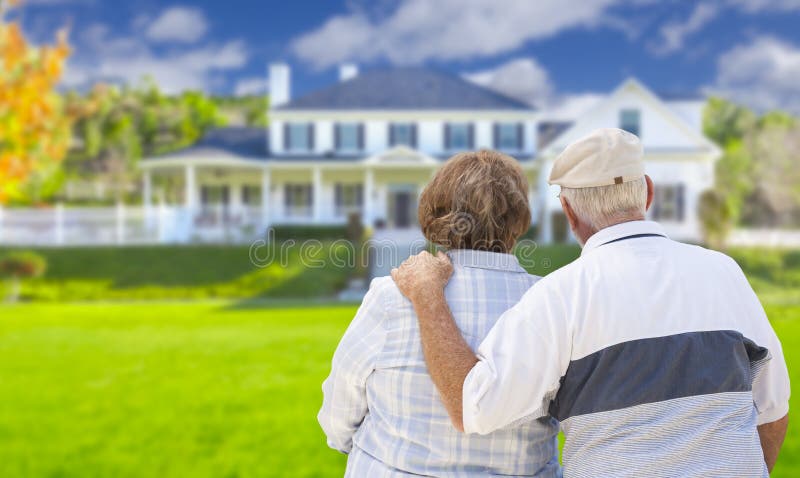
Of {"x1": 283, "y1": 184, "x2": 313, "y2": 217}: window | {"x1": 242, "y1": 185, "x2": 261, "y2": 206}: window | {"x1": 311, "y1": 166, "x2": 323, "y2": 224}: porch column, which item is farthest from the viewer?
{"x1": 242, "y1": 185, "x2": 261, "y2": 206}: window

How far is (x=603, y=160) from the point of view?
187 cm

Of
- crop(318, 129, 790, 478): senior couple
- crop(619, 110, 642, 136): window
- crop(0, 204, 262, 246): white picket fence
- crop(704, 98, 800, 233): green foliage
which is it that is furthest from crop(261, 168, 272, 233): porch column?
crop(318, 129, 790, 478): senior couple

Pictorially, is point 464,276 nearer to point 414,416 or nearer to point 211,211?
point 414,416

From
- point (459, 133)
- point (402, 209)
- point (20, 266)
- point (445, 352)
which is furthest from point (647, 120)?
point (445, 352)

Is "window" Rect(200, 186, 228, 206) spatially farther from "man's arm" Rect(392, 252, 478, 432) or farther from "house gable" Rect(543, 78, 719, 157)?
"man's arm" Rect(392, 252, 478, 432)

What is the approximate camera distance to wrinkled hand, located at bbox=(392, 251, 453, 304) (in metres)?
1.91

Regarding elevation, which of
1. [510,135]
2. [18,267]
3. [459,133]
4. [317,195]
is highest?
[459,133]

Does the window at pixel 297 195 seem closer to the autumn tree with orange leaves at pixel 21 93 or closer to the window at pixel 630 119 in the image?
the window at pixel 630 119

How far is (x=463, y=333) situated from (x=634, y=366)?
0.47 m

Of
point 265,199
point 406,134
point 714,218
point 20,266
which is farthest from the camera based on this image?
point 406,134

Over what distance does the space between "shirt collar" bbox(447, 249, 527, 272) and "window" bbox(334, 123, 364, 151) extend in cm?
2635

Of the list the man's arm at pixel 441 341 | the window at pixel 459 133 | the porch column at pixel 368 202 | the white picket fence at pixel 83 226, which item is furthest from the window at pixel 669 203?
the man's arm at pixel 441 341

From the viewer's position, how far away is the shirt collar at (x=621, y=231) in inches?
72.8

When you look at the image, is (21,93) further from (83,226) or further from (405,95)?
(405,95)
